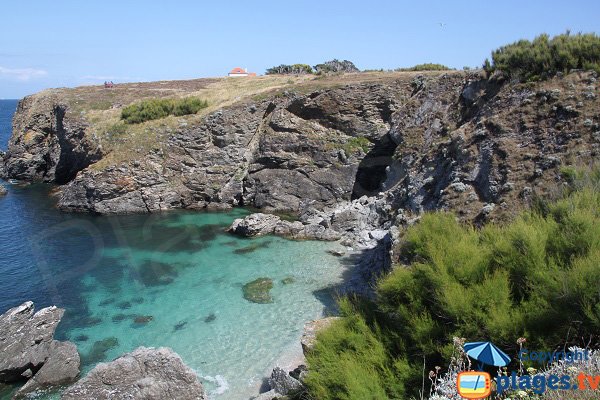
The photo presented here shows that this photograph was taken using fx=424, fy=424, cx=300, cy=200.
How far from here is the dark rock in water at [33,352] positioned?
568 inches

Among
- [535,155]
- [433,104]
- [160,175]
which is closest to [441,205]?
[535,155]

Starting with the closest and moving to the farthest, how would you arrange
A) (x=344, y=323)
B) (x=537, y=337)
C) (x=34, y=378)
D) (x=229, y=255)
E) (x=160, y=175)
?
(x=537, y=337)
(x=344, y=323)
(x=34, y=378)
(x=229, y=255)
(x=160, y=175)

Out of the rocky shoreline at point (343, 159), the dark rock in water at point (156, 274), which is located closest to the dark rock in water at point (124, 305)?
the dark rock in water at point (156, 274)

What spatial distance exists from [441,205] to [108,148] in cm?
3208

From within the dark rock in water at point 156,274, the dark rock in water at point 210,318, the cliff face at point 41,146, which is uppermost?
the cliff face at point 41,146

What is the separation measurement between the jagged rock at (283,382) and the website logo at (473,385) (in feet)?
20.1

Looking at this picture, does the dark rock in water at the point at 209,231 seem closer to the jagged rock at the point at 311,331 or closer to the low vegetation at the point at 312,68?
the jagged rock at the point at 311,331

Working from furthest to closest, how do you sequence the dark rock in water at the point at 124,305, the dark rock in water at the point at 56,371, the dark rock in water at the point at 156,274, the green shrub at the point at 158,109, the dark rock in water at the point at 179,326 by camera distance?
the green shrub at the point at 158,109, the dark rock in water at the point at 156,274, the dark rock in water at the point at 124,305, the dark rock in water at the point at 179,326, the dark rock in water at the point at 56,371

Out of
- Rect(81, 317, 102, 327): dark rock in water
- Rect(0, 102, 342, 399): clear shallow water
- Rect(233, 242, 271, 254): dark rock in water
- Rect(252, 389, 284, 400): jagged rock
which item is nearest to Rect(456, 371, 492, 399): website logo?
Rect(252, 389, 284, 400): jagged rock

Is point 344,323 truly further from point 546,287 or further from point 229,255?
point 229,255

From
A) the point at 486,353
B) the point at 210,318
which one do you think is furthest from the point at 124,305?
the point at 486,353

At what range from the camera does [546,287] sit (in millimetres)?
7535

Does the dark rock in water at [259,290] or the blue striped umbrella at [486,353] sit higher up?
the blue striped umbrella at [486,353]

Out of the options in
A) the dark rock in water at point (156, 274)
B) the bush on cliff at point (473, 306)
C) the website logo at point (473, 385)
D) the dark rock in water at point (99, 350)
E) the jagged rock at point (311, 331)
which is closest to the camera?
the website logo at point (473, 385)
